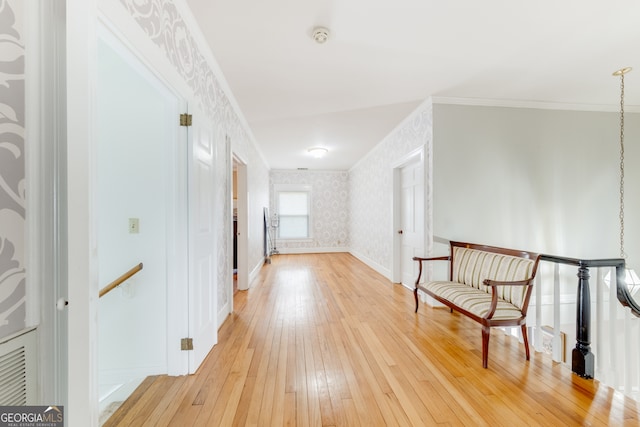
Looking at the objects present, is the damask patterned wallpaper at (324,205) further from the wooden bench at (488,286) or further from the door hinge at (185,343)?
the door hinge at (185,343)

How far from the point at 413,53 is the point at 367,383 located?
2773mm

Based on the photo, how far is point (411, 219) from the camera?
397cm

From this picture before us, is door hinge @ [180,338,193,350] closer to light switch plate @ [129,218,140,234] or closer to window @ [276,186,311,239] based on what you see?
light switch plate @ [129,218,140,234]

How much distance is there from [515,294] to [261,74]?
3227mm

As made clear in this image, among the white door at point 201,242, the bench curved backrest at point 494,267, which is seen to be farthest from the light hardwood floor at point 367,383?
the bench curved backrest at point 494,267

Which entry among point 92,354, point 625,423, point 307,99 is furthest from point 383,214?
point 92,354

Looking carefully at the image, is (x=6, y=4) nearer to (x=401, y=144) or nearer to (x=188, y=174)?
(x=188, y=174)

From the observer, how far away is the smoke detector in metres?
1.93

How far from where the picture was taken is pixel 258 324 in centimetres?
266

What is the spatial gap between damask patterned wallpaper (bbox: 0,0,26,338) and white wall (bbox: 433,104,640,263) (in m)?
3.38

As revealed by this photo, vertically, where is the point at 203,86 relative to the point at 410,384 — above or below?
above

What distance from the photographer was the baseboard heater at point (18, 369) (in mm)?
619

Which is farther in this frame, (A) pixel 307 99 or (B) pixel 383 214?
(B) pixel 383 214

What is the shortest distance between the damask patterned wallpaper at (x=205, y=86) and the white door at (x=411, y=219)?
261 centimetres
